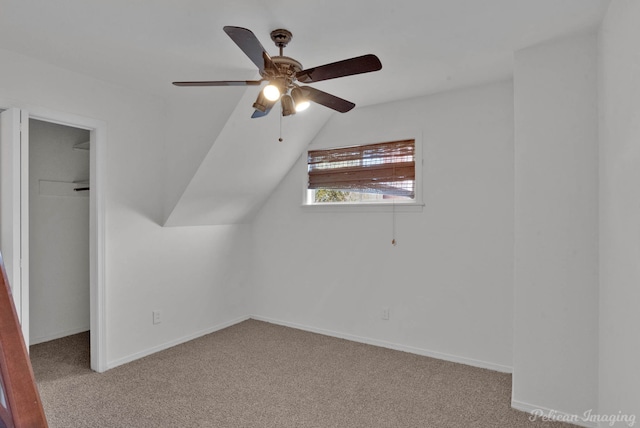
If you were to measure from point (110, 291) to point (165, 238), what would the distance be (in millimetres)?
664

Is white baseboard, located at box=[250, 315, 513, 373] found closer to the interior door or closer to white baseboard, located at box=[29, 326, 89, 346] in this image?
white baseboard, located at box=[29, 326, 89, 346]

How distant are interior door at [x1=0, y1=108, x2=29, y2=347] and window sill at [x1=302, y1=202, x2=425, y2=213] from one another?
7.86 feet

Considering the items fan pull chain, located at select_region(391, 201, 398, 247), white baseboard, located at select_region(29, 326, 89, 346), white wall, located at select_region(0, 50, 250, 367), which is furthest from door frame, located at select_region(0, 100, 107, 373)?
fan pull chain, located at select_region(391, 201, 398, 247)

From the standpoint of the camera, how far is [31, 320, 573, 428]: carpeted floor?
2.37 meters

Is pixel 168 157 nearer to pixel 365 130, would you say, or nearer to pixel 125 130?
pixel 125 130

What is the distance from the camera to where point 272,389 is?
2754 mm

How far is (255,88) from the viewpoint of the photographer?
2873 mm

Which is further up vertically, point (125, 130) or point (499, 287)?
point (125, 130)

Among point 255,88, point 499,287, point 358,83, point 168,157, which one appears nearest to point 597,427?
point 499,287

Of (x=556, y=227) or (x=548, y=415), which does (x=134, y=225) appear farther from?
(x=548, y=415)

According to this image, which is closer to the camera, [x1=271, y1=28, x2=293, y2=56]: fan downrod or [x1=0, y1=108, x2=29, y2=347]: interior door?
[x1=271, y1=28, x2=293, y2=56]: fan downrod

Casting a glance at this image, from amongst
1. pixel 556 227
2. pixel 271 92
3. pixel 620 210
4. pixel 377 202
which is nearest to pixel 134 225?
pixel 271 92

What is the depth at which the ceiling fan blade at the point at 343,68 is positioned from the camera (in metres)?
1.80

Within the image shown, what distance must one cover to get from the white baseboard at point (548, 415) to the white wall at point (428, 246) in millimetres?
593
